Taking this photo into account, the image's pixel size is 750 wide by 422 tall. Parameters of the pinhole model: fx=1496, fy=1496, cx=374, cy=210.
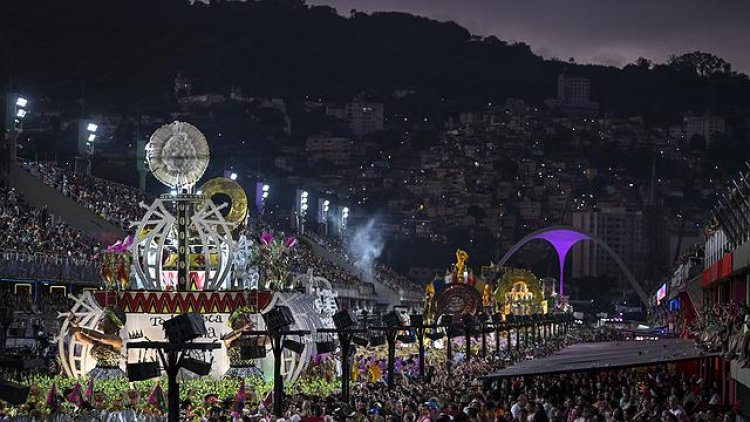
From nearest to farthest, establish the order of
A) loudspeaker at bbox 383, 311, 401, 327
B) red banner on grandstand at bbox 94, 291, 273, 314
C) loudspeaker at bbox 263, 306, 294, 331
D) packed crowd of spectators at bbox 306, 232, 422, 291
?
loudspeaker at bbox 263, 306, 294, 331, loudspeaker at bbox 383, 311, 401, 327, red banner on grandstand at bbox 94, 291, 273, 314, packed crowd of spectators at bbox 306, 232, 422, 291

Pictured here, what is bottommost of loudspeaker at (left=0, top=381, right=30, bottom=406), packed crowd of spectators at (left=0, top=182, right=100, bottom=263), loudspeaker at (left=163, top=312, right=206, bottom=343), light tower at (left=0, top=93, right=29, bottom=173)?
loudspeaker at (left=0, top=381, right=30, bottom=406)

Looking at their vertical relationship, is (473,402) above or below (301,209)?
below

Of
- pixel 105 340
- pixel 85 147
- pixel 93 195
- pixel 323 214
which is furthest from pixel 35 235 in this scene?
pixel 323 214

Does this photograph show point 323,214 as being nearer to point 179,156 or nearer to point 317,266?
point 317,266

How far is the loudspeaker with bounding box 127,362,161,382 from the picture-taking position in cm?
2880

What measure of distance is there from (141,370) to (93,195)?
52.2m

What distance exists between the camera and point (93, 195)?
263 feet

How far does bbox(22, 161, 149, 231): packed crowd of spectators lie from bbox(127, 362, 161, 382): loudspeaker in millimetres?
45566

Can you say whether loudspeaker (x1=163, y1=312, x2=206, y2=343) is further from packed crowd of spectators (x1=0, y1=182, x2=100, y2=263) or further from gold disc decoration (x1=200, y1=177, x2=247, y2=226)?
packed crowd of spectators (x1=0, y1=182, x2=100, y2=263)

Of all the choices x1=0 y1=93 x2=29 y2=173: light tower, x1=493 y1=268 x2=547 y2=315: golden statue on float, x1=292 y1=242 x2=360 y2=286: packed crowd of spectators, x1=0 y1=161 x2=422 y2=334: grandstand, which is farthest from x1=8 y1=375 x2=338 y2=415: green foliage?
x1=493 y1=268 x2=547 y2=315: golden statue on float

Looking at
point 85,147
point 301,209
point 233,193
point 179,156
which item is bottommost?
point 233,193

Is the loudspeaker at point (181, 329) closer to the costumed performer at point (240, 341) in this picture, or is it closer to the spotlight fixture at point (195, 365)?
the spotlight fixture at point (195, 365)

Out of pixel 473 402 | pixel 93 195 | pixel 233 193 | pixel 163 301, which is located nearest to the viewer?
pixel 473 402

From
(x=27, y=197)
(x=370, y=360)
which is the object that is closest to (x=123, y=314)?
(x=370, y=360)
